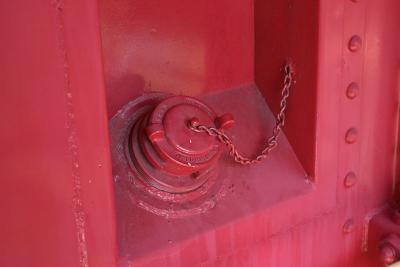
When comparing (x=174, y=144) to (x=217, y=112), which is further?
(x=217, y=112)

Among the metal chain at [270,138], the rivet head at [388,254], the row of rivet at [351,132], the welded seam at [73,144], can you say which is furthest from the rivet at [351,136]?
the welded seam at [73,144]

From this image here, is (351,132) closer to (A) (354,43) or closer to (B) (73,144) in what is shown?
(A) (354,43)

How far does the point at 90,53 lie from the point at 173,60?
0.39 m

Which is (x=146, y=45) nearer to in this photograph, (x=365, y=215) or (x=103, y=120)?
(x=103, y=120)

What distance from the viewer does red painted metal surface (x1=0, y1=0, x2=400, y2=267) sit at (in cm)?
81

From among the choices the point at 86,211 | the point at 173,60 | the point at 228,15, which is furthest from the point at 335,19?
the point at 86,211

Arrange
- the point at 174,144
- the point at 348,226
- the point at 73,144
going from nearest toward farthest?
the point at 73,144, the point at 174,144, the point at 348,226

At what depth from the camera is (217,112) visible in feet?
4.24

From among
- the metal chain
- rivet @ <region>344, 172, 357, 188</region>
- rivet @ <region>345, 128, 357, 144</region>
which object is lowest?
rivet @ <region>344, 172, 357, 188</region>

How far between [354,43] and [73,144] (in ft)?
2.53

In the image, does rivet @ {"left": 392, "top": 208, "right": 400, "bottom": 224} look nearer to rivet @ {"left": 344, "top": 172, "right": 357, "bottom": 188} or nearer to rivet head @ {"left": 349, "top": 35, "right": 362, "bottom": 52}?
rivet @ {"left": 344, "top": 172, "right": 357, "bottom": 188}

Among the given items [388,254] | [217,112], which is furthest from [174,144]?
[388,254]

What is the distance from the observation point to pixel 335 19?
120 centimetres

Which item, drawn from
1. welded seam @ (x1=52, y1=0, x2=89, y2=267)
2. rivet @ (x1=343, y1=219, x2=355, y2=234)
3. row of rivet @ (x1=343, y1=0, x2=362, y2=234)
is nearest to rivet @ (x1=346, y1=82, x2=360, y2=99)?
row of rivet @ (x1=343, y1=0, x2=362, y2=234)
